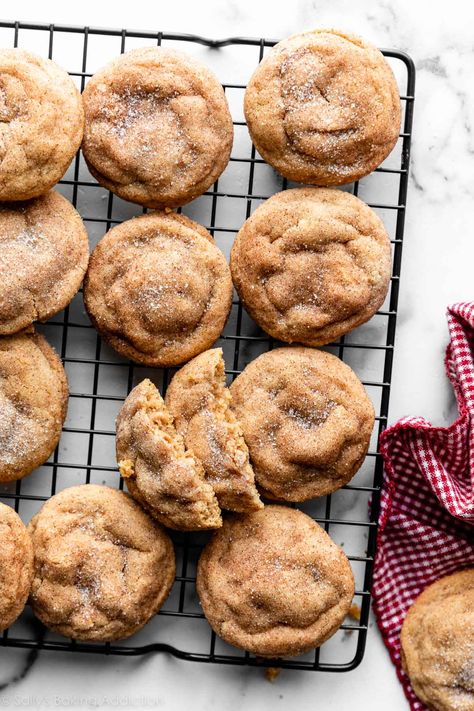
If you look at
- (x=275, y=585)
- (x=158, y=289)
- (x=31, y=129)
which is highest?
(x=31, y=129)

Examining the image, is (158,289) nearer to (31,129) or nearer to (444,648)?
(31,129)

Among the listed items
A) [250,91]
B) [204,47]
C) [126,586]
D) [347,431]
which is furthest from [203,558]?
[204,47]

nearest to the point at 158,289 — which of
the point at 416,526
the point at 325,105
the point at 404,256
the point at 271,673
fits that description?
the point at 325,105

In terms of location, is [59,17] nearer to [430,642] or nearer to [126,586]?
[126,586]

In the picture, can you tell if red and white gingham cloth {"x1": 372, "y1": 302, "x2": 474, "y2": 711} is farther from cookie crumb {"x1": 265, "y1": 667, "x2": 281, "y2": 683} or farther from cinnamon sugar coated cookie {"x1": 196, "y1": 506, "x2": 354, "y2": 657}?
cookie crumb {"x1": 265, "y1": 667, "x2": 281, "y2": 683}

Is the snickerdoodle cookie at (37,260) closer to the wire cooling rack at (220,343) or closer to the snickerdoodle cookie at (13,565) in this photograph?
the wire cooling rack at (220,343)

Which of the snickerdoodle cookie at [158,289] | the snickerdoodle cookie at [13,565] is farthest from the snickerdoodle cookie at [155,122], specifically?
the snickerdoodle cookie at [13,565]
